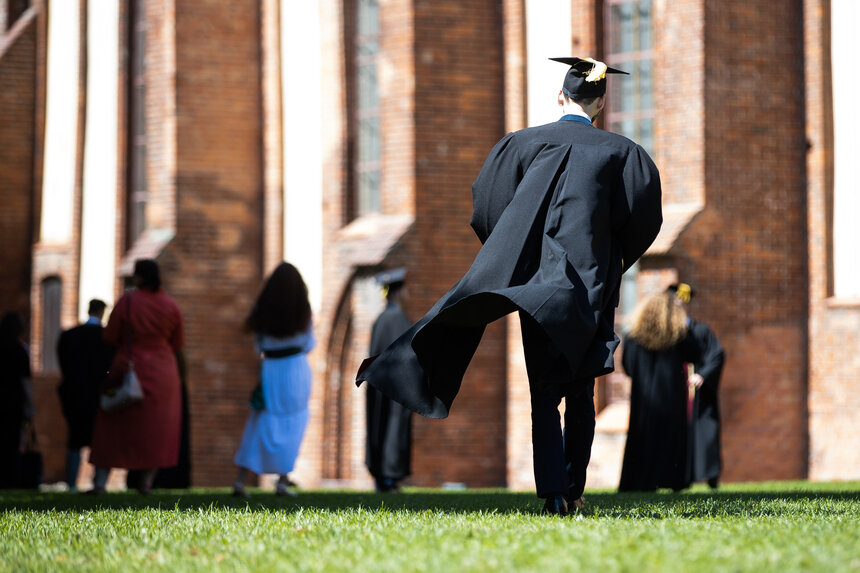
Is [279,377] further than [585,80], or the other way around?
[279,377]

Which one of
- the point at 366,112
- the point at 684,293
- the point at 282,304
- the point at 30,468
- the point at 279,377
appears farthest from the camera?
the point at 366,112

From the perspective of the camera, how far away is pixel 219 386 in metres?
20.9

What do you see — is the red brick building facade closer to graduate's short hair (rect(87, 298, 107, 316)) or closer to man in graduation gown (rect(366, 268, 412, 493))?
man in graduation gown (rect(366, 268, 412, 493))

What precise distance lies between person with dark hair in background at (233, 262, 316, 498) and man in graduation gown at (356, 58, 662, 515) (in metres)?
4.54

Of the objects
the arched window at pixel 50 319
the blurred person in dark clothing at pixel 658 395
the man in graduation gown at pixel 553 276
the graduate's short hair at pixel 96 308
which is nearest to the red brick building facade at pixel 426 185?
the arched window at pixel 50 319

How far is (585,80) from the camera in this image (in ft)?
22.9

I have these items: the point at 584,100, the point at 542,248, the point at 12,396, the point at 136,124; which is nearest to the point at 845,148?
the point at 12,396

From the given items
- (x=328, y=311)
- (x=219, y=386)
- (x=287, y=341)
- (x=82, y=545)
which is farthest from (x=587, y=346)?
(x=219, y=386)

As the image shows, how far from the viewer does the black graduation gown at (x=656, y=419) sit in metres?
12.3

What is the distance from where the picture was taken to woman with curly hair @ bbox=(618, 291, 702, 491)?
40.4 feet

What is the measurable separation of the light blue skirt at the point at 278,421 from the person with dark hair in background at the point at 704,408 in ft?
12.0

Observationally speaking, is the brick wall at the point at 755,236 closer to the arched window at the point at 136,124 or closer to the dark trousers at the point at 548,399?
the dark trousers at the point at 548,399

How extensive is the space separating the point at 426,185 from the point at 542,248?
456 inches

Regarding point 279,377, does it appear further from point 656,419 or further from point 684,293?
point 684,293
